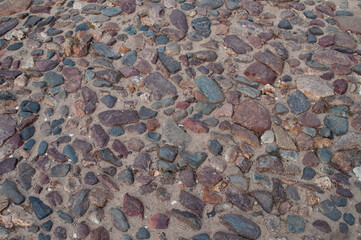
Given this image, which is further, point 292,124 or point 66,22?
point 66,22

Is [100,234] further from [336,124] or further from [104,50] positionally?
[336,124]

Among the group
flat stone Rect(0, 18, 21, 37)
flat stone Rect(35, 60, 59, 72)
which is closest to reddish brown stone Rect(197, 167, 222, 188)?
flat stone Rect(35, 60, 59, 72)

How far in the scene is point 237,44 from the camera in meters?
4.11

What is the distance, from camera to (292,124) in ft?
11.2

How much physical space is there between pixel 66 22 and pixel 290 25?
2893 mm

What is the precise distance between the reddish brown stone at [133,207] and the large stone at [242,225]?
0.69 m

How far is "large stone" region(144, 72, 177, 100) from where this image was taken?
3.71 meters

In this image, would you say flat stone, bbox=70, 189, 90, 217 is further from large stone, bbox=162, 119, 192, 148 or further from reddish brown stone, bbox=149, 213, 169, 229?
large stone, bbox=162, 119, 192, 148

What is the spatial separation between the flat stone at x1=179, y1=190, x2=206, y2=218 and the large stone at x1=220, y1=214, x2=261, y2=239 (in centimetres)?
20

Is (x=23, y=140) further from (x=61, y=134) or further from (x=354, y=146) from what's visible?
(x=354, y=146)

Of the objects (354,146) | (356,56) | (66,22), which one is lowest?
(354,146)

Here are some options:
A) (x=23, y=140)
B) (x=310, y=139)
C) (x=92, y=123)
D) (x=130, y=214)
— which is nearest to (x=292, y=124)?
(x=310, y=139)

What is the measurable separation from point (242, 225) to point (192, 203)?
1.49 ft

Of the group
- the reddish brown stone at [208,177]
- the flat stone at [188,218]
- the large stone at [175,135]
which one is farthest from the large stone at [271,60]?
the flat stone at [188,218]
